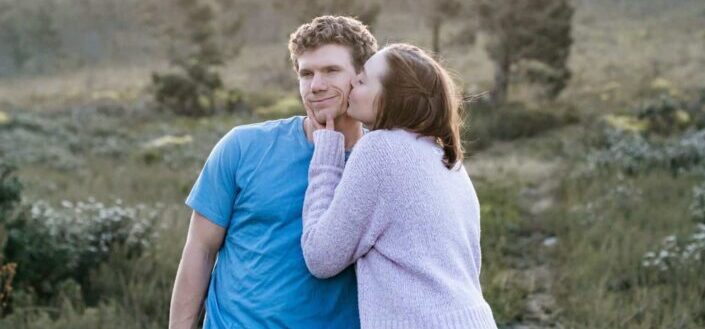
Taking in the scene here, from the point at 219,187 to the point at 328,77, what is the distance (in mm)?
535

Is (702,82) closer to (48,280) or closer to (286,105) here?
(286,105)

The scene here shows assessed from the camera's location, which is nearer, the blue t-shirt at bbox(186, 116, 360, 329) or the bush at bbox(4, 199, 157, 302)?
the blue t-shirt at bbox(186, 116, 360, 329)

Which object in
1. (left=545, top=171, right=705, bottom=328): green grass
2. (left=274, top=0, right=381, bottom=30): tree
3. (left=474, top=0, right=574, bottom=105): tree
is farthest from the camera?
(left=274, top=0, right=381, bottom=30): tree

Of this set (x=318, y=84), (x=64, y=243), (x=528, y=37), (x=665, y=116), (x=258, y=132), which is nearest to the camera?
(x=318, y=84)

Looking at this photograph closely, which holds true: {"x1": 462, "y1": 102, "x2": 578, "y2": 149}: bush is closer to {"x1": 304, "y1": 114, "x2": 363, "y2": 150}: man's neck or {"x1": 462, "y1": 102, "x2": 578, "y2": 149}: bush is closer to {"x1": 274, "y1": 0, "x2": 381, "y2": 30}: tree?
{"x1": 274, "y1": 0, "x2": 381, "y2": 30}: tree

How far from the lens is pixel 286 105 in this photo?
1134 inches

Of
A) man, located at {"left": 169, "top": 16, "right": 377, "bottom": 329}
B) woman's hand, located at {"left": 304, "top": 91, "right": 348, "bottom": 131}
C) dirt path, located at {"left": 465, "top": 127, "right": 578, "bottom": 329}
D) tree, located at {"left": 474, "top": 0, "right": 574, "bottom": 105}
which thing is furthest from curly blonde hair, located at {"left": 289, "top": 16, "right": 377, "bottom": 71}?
tree, located at {"left": 474, "top": 0, "right": 574, "bottom": 105}

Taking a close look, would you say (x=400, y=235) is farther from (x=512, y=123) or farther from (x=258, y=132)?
(x=512, y=123)

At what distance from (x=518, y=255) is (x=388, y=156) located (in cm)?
740

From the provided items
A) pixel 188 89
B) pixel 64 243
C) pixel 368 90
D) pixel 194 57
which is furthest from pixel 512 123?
pixel 368 90

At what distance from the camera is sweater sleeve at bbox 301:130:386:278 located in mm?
2506

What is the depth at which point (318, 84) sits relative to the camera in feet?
9.24

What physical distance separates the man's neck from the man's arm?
471 millimetres

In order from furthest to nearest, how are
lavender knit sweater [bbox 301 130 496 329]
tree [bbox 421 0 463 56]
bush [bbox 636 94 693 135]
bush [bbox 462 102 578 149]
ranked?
tree [bbox 421 0 463 56]
bush [bbox 462 102 578 149]
bush [bbox 636 94 693 135]
lavender knit sweater [bbox 301 130 496 329]
